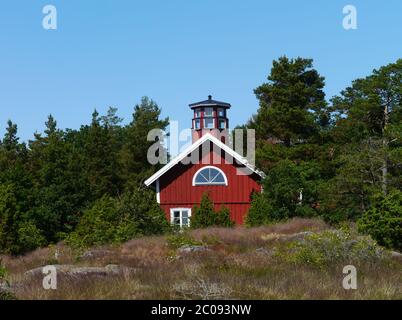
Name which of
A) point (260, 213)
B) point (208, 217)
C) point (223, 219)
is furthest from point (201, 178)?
point (260, 213)

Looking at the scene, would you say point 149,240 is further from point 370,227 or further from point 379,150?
point 379,150

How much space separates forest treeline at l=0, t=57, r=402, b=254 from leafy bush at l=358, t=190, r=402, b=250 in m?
0.03

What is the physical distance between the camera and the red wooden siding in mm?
33656

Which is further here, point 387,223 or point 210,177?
point 210,177

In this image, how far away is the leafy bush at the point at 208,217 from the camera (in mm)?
30109

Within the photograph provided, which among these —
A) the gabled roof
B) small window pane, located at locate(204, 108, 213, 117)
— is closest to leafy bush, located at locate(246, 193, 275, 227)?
the gabled roof

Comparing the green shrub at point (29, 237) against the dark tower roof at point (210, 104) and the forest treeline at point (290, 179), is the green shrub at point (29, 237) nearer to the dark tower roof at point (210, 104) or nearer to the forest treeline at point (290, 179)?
the forest treeline at point (290, 179)

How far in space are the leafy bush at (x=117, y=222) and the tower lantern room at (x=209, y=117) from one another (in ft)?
44.8

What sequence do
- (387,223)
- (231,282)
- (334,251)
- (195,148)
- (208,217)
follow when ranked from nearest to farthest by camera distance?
(231,282) < (334,251) < (387,223) < (208,217) < (195,148)

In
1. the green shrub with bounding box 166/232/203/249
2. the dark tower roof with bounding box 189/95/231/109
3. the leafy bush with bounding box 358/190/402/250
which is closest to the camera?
the leafy bush with bounding box 358/190/402/250

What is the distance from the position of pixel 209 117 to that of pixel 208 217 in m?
11.8

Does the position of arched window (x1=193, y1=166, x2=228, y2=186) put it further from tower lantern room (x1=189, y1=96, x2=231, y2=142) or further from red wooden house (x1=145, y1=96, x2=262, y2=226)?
tower lantern room (x1=189, y1=96, x2=231, y2=142)

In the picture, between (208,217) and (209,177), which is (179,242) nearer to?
(208,217)

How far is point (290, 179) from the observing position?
93.7ft
